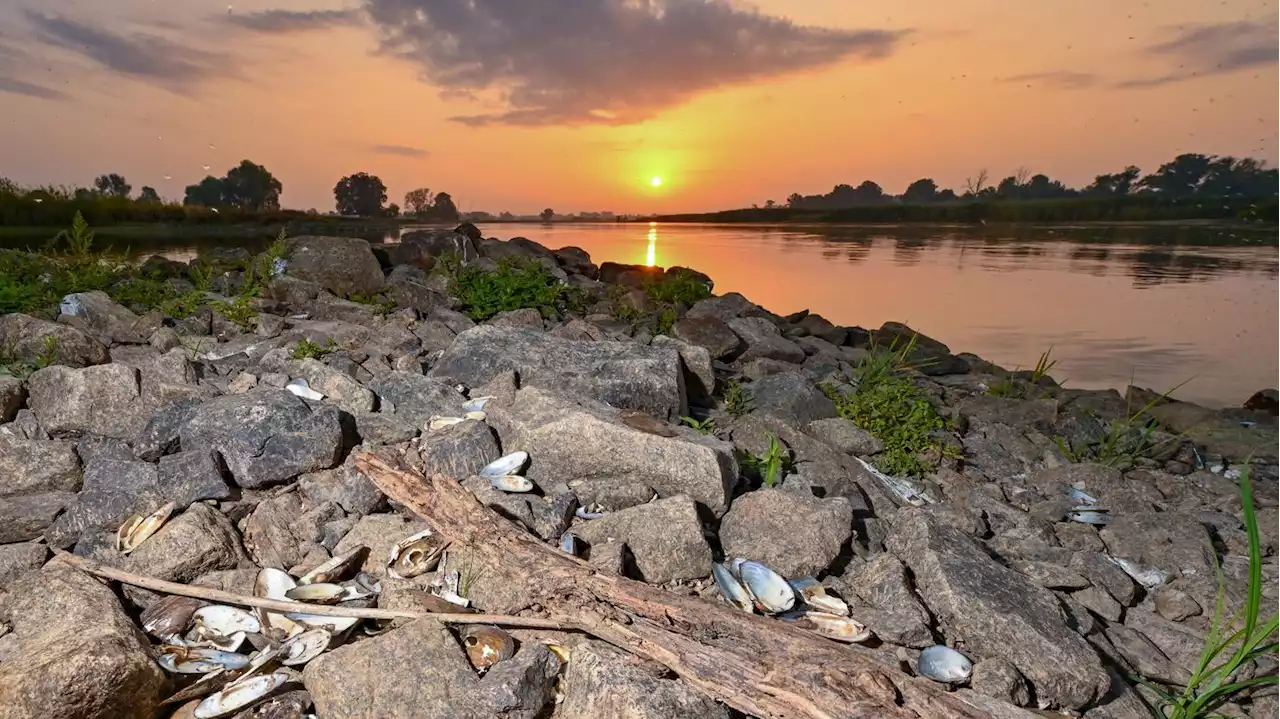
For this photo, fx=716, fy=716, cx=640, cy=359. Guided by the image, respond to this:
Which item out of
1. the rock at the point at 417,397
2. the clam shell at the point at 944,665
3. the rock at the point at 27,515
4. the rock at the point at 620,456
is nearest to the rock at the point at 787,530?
the rock at the point at 620,456

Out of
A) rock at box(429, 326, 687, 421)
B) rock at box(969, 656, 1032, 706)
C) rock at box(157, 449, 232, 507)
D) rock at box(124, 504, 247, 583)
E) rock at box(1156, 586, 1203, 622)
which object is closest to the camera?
rock at box(969, 656, 1032, 706)

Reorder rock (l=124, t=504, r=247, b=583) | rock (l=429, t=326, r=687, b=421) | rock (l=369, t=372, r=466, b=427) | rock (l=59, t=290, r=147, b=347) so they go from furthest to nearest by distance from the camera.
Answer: rock (l=59, t=290, r=147, b=347) < rock (l=429, t=326, r=687, b=421) < rock (l=369, t=372, r=466, b=427) < rock (l=124, t=504, r=247, b=583)

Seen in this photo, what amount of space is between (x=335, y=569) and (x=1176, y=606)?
4.33 meters

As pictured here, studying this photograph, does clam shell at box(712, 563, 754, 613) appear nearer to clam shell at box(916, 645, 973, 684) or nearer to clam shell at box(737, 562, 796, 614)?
clam shell at box(737, 562, 796, 614)

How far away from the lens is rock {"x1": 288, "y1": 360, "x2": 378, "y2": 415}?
14.5 feet

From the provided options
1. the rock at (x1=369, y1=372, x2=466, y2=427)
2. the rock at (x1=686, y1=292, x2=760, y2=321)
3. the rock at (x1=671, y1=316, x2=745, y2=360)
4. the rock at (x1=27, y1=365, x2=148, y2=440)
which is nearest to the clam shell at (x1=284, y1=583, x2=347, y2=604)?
the rock at (x1=369, y1=372, x2=466, y2=427)

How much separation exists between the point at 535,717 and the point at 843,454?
2969 millimetres

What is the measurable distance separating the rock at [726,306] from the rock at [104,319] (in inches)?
218

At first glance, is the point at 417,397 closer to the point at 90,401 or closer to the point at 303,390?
the point at 303,390

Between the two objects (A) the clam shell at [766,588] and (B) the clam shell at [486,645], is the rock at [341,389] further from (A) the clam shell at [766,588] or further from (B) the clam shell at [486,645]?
(A) the clam shell at [766,588]

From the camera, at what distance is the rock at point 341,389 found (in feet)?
14.5

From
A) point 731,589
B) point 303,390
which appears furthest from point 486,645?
point 303,390

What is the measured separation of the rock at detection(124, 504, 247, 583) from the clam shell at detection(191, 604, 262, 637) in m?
0.33

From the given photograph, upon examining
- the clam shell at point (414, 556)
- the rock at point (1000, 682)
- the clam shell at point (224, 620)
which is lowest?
the rock at point (1000, 682)
